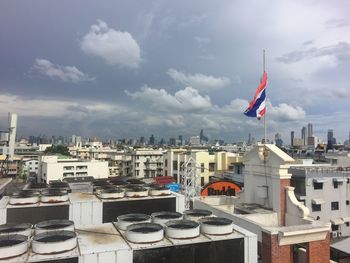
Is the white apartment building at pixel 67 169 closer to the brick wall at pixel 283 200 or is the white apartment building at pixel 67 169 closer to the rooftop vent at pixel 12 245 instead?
the brick wall at pixel 283 200

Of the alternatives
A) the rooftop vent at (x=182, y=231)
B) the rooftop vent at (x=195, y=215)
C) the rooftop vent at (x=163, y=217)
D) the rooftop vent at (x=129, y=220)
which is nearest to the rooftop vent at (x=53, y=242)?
the rooftop vent at (x=129, y=220)

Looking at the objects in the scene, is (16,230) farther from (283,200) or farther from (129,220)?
(283,200)

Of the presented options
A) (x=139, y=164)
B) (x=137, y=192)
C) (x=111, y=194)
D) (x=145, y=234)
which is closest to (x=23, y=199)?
(x=111, y=194)

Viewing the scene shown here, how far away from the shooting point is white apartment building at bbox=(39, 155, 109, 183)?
330 ft

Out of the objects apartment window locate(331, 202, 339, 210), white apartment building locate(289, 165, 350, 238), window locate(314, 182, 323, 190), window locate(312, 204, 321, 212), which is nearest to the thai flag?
white apartment building locate(289, 165, 350, 238)

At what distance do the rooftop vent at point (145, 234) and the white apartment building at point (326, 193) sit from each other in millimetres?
37964

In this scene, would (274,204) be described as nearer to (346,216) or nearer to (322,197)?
(322,197)

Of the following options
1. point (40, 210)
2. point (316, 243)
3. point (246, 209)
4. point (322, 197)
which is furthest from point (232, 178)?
point (40, 210)

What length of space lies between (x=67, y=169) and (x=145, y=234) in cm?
9595

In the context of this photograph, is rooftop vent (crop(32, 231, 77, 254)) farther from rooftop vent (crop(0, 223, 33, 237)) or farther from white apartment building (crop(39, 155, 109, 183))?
white apartment building (crop(39, 155, 109, 183))

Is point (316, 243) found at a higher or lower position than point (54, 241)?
lower

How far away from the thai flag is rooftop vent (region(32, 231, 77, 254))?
62.6 ft

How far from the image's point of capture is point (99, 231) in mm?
16234

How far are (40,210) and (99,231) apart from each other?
17.9ft
